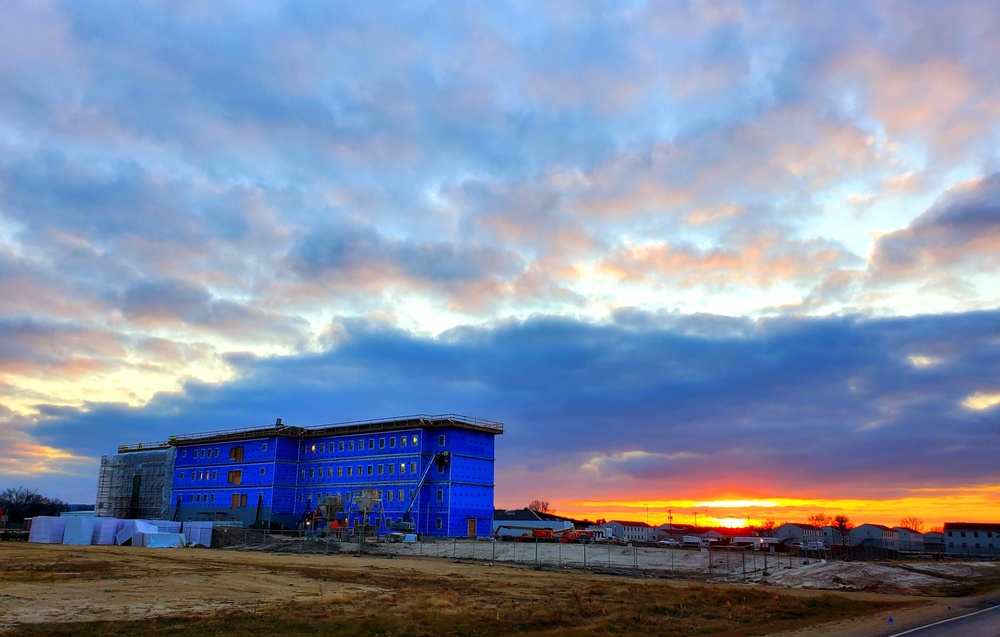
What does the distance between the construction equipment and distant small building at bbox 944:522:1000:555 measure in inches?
4102

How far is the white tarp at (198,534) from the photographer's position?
Result: 2985 inches

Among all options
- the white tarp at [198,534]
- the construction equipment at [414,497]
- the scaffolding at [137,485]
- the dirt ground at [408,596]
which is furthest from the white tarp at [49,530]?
the dirt ground at [408,596]

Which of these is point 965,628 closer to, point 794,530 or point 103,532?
point 103,532

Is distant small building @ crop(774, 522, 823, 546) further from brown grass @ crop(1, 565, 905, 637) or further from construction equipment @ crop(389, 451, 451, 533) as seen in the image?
brown grass @ crop(1, 565, 905, 637)

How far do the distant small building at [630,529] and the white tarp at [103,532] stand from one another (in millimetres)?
119289

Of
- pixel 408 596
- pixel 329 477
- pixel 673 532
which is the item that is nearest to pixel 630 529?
pixel 673 532

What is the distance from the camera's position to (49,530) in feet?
257

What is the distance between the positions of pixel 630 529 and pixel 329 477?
112590 mm

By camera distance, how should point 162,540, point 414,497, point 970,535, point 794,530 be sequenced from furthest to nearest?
1. point 794,530
2. point 970,535
3. point 414,497
4. point 162,540

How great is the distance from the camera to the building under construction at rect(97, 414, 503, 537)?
277 feet

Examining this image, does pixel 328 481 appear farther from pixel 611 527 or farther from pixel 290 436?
pixel 611 527

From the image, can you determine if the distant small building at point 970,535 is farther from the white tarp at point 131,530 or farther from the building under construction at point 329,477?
the white tarp at point 131,530

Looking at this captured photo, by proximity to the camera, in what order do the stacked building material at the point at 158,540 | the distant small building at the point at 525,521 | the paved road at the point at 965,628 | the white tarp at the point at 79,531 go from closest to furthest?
the paved road at the point at 965,628 → the stacked building material at the point at 158,540 → the white tarp at the point at 79,531 → the distant small building at the point at 525,521

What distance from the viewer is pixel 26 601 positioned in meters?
24.1
